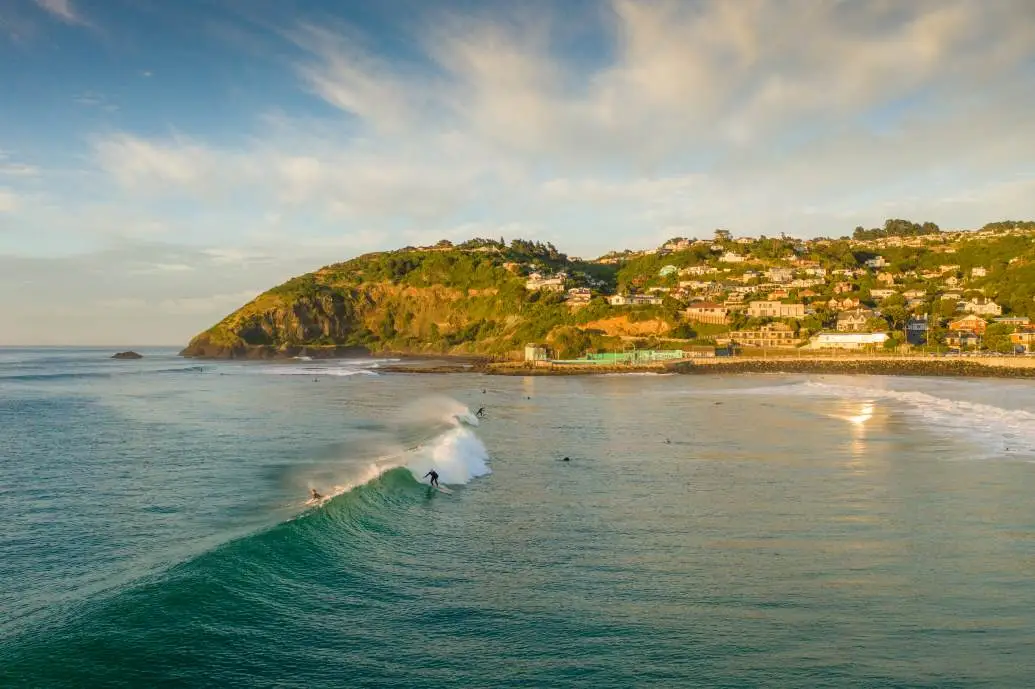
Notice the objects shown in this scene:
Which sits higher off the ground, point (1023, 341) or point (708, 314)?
point (708, 314)

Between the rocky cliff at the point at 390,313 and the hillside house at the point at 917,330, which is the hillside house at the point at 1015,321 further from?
the rocky cliff at the point at 390,313

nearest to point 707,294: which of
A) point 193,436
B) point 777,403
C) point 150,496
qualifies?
point 777,403

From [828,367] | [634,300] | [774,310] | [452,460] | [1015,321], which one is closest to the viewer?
[452,460]

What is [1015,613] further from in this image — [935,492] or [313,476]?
[313,476]

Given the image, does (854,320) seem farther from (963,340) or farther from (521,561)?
(521,561)

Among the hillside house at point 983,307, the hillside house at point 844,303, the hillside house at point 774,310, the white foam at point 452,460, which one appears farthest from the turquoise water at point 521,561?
the hillside house at point 844,303

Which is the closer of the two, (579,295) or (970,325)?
(970,325)

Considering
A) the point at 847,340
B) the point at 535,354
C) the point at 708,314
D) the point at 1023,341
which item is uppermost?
the point at 708,314

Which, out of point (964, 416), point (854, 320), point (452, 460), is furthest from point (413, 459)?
point (854, 320)

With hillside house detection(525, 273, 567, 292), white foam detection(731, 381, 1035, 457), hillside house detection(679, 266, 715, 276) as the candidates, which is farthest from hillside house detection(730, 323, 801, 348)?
white foam detection(731, 381, 1035, 457)
